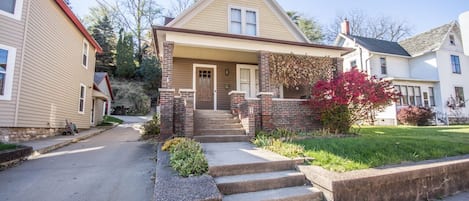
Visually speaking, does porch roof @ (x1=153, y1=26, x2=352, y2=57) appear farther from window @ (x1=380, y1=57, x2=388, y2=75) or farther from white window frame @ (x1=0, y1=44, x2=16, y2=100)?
window @ (x1=380, y1=57, x2=388, y2=75)

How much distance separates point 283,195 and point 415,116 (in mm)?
15914

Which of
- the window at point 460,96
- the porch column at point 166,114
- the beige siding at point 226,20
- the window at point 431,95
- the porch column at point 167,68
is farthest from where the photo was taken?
the window at point 460,96

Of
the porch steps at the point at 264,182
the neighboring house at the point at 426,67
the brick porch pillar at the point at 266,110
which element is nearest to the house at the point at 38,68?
the porch steps at the point at 264,182

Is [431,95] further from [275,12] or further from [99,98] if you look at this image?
[99,98]

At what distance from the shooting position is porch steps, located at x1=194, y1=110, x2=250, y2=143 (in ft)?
22.3

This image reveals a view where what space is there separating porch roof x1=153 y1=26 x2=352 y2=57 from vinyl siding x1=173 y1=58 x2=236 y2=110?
136cm

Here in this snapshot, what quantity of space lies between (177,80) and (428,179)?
903cm

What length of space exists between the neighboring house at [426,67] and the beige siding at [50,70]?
18137mm

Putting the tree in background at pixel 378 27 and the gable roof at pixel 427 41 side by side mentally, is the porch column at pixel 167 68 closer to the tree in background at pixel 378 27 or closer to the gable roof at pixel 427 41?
the gable roof at pixel 427 41

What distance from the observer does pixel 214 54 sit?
9812 mm

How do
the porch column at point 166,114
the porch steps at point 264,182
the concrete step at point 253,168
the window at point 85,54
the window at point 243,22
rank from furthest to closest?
the window at point 85,54
the window at point 243,22
the porch column at point 166,114
the concrete step at point 253,168
the porch steps at point 264,182

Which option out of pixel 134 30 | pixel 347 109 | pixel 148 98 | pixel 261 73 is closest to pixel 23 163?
pixel 261 73

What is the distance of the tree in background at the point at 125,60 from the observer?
88.5 ft

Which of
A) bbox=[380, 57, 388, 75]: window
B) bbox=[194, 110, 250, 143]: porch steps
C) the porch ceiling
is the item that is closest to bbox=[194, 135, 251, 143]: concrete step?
bbox=[194, 110, 250, 143]: porch steps
